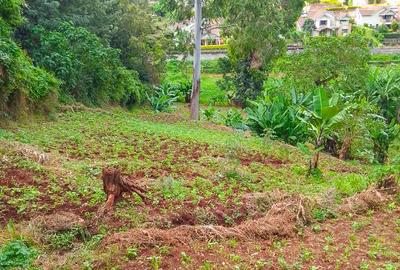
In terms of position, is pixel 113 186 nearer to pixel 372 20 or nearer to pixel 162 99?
pixel 162 99

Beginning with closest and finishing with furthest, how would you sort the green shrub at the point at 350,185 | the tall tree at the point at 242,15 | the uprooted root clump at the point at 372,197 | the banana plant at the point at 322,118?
the uprooted root clump at the point at 372,197, the green shrub at the point at 350,185, the banana plant at the point at 322,118, the tall tree at the point at 242,15

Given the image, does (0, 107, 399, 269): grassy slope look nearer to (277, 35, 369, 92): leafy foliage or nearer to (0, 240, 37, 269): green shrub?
(0, 240, 37, 269): green shrub

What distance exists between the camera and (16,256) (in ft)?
14.9

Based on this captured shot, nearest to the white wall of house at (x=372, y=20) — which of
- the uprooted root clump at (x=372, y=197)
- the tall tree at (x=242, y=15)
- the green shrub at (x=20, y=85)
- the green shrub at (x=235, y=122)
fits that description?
the tall tree at (x=242, y=15)

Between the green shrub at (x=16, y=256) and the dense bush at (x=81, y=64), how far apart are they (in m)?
10.1

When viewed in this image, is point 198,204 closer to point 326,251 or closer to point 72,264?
point 326,251

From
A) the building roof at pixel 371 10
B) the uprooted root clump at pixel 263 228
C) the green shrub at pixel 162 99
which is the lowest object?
the green shrub at pixel 162 99

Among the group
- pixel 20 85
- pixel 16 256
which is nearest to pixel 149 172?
pixel 16 256

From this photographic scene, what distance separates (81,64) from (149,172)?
8.25 metres

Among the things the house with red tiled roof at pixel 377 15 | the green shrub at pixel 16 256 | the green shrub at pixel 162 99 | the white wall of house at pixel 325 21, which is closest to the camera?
the green shrub at pixel 16 256

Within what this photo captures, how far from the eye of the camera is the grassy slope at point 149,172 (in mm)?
6012

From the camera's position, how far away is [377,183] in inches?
302

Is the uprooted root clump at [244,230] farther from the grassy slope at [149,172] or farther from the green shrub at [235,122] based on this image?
the green shrub at [235,122]

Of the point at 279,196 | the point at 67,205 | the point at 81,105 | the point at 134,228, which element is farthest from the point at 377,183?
the point at 81,105
